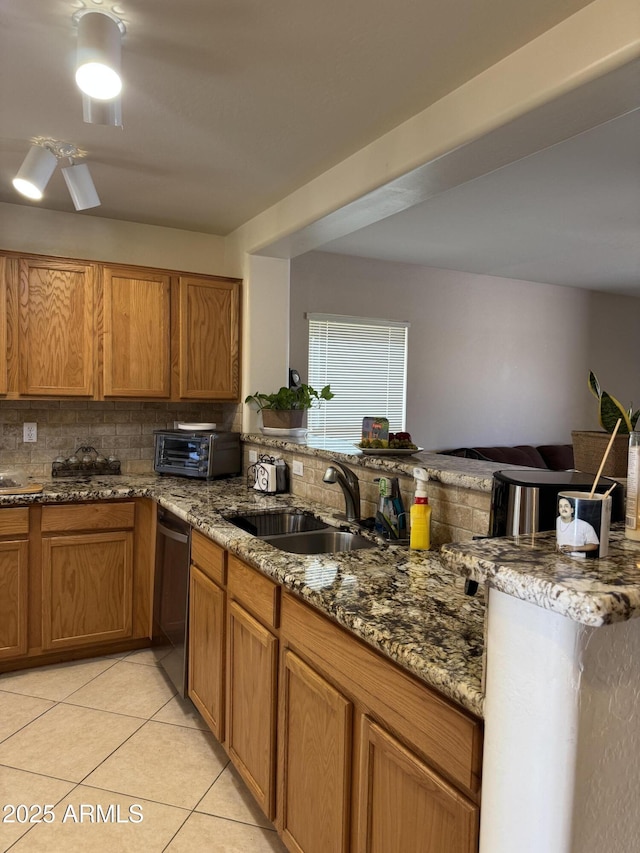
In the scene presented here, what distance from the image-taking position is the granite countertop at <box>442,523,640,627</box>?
2.68 ft

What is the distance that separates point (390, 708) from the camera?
129 centimetres

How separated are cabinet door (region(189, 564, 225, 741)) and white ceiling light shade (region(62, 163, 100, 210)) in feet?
5.52

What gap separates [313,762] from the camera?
1.58m

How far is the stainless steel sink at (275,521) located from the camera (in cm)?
263

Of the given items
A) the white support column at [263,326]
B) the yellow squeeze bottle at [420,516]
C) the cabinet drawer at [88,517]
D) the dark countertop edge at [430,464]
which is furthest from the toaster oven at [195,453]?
the yellow squeeze bottle at [420,516]

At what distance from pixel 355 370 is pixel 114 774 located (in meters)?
3.32

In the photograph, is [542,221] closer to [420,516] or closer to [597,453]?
[597,453]

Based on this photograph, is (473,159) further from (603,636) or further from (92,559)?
(92,559)

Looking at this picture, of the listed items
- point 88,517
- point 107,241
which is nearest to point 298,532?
point 88,517

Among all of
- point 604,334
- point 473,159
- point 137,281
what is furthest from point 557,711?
point 604,334

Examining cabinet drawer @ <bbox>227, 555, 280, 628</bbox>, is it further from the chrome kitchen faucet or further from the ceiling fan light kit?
the ceiling fan light kit

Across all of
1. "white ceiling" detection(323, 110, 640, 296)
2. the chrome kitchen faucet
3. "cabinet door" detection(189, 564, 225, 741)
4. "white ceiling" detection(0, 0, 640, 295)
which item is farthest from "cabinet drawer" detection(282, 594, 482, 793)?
"white ceiling" detection(323, 110, 640, 296)

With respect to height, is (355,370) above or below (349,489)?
above

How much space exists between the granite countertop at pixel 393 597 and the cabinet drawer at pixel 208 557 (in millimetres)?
57
